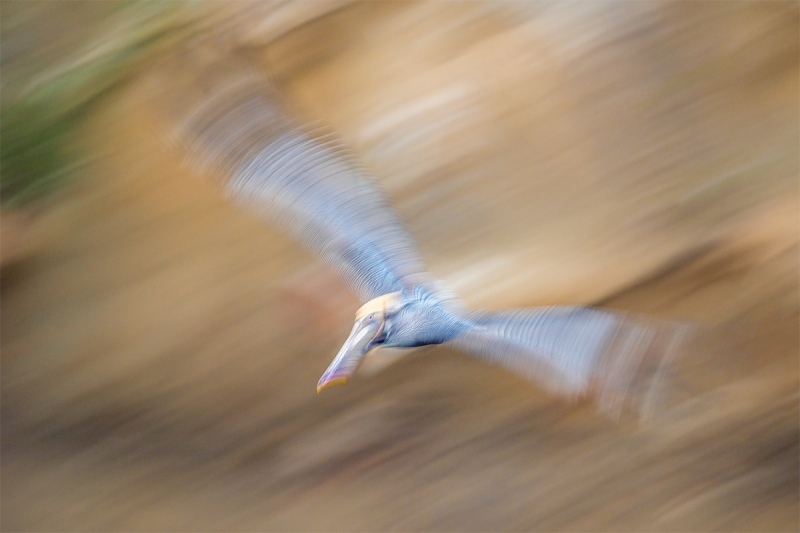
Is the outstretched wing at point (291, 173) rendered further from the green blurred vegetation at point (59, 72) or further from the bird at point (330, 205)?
the green blurred vegetation at point (59, 72)

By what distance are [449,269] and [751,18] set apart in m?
0.79

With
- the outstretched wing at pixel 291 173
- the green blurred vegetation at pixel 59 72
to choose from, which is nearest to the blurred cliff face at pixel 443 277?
the green blurred vegetation at pixel 59 72

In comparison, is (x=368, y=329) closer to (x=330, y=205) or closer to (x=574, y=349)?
(x=330, y=205)

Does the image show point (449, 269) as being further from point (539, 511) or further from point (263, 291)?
point (539, 511)

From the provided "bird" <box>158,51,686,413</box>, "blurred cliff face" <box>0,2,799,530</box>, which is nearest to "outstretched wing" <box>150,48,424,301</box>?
"bird" <box>158,51,686,413</box>

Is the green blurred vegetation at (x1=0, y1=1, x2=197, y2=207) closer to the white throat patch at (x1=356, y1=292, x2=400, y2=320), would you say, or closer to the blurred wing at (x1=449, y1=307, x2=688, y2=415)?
the white throat patch at (x1=356, y1=292, x2=400, y2=320)

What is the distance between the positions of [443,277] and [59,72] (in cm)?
90

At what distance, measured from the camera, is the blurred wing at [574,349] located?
3.03 ft

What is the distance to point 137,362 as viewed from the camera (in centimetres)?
156

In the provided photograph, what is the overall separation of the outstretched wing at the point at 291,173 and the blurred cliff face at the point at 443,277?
226mm

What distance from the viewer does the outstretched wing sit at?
109 cm

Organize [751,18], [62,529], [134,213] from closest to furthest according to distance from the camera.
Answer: [751,18] → [134,213] → [62,529]

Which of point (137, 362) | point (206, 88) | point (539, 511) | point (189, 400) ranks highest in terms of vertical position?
point (206, 88)

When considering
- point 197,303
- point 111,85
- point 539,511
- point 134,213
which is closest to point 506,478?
point 539,511
